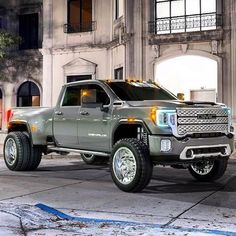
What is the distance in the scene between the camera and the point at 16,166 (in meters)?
11.6

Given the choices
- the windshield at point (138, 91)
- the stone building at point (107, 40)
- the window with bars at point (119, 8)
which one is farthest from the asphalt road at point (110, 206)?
the window with bars at point (119, 8)

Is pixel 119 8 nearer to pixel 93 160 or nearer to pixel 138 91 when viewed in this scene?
pixel 93 160

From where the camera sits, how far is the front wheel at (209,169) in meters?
9.73

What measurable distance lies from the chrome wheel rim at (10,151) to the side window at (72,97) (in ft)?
6.24

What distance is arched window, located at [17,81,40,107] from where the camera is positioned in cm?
2930

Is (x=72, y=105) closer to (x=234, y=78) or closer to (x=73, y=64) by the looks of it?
(x=234, y=78)

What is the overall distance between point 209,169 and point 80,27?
17.6m

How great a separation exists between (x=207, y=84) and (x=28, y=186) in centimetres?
1305

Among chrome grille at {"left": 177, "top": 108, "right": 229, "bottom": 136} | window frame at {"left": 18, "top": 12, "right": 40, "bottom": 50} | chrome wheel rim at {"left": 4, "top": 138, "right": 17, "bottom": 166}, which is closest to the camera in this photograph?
chrome grille at {"left": 177, "top": 108, "right": 229, "bottom": 136}

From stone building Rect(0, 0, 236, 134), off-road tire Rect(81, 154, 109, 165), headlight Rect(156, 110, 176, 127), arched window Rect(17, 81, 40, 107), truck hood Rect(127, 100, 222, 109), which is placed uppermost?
stone building Rect(0, 0, 236, 134)

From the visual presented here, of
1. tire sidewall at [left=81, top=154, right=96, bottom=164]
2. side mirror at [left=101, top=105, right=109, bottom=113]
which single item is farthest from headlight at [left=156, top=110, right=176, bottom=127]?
tire sidewall at [left=81, top=154, right=96, bottom=164]

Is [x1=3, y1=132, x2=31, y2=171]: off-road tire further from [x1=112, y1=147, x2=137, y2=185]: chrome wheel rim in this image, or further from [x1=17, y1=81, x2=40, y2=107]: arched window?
[x1=17, y1=81, x2=40, y2=107]: arched window

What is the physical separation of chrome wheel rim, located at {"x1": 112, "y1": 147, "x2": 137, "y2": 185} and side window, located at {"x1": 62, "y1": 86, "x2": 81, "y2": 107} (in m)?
2.02

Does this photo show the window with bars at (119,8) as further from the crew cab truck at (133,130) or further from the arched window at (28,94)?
the crew cab truck at (133,130)
